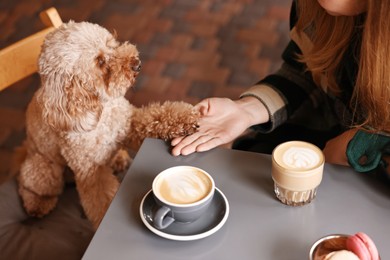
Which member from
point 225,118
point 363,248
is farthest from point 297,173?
point 225,118

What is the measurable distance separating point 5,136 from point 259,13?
1.69m

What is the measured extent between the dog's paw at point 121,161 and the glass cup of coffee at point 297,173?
670mm

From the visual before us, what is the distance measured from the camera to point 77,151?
1.35m

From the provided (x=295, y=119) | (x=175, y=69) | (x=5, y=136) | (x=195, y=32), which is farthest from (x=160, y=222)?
(x=195, y=32)

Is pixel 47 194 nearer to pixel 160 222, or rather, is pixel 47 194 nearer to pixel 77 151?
pixel 77 151

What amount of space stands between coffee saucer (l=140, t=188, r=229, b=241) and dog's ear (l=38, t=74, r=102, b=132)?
0.44 m

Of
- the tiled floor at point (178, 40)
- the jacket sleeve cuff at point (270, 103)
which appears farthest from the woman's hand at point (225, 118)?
the tiled floor at point (178, 40)

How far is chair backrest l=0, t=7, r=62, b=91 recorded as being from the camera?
1.35 m

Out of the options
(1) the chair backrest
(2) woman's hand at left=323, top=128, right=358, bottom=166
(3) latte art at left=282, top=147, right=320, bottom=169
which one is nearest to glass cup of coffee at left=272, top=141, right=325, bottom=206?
(3) latte art at left=282, top=147, right=320, bottom=169

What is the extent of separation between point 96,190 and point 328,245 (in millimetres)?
739

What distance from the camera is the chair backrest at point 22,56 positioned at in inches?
53.0

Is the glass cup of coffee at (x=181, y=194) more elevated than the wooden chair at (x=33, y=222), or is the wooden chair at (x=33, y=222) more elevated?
the glass cup of coffee at (x=181, y=194)

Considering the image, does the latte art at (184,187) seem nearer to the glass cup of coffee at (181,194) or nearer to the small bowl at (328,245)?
the glass cup of coffee at (181,194)

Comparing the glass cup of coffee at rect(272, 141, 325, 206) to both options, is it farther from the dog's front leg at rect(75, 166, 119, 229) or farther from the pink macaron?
the dog's front leg at rect(75, 166, 119, 229)
